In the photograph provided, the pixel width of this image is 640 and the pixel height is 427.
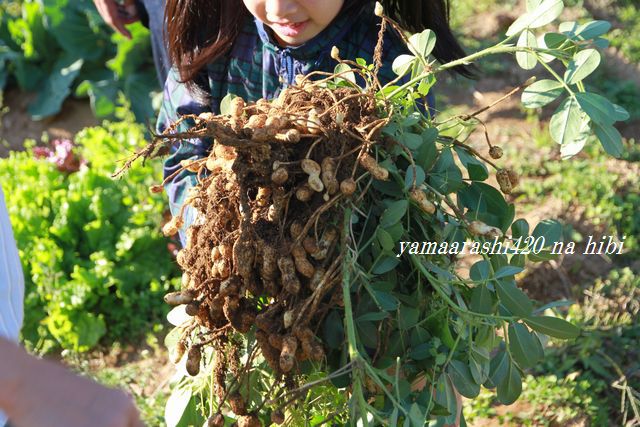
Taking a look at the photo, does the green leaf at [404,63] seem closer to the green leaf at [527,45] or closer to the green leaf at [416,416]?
the green leaf at [527,45]

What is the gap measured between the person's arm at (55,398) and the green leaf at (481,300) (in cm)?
75

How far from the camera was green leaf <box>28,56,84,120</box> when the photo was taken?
4.32 m

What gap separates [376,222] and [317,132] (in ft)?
0.60

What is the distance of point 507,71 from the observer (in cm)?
423

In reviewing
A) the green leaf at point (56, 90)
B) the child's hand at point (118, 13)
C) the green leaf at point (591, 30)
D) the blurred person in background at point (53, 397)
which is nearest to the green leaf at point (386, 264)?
the green leaf at point (591, 30)

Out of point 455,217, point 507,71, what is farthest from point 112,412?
point 507,71

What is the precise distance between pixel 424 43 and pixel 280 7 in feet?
0.95

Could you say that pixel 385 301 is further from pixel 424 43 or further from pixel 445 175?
pixel 424 43

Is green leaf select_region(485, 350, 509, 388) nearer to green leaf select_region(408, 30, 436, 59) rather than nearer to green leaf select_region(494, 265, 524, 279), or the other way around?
green leaf select_region(494, 265, 524, 279)

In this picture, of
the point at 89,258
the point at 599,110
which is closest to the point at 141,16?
the point at 89,258

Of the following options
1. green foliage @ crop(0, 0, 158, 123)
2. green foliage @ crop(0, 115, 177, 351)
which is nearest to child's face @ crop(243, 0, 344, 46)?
green foliage @ crop(0, 115, 177, 351)

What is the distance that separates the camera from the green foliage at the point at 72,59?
411 cm

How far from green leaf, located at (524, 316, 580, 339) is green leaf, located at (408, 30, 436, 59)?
48 centimetres

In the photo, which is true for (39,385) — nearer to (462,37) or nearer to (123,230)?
(123,230)
